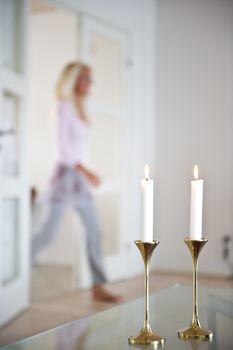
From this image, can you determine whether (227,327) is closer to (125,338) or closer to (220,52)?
(125,338)

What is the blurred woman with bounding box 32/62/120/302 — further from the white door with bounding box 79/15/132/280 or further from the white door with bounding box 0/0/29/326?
the white door with bounding box 0/0/29/326

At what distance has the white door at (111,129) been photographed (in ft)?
13.8

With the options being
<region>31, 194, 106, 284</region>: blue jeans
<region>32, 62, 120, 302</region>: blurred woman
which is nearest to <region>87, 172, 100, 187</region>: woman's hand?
<region>32, 62, 120, 302</region>: blurred woman

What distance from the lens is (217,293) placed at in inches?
71.2

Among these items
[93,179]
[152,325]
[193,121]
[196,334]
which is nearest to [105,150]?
[93,179]

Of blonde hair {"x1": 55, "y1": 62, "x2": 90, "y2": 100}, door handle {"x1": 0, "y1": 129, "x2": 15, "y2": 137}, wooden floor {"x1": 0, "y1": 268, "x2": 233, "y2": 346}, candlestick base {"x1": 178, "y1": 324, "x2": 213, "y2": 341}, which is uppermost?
blonde hair {"x1": 55, "y1": 62, "x2": 90, "y2": 100}

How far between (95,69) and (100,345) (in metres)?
3.18

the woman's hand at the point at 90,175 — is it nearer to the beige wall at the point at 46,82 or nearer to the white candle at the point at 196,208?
the beige wall at the point at 46,82

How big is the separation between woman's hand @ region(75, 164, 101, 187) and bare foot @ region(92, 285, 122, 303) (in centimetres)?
76

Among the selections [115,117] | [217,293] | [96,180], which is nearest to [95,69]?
[115,117]

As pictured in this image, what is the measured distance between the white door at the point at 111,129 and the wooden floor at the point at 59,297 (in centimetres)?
33

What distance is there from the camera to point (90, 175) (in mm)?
4023

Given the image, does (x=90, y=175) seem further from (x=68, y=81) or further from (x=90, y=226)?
(x=68, y=81)

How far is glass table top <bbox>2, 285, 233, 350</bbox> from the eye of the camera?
1.26 meters
